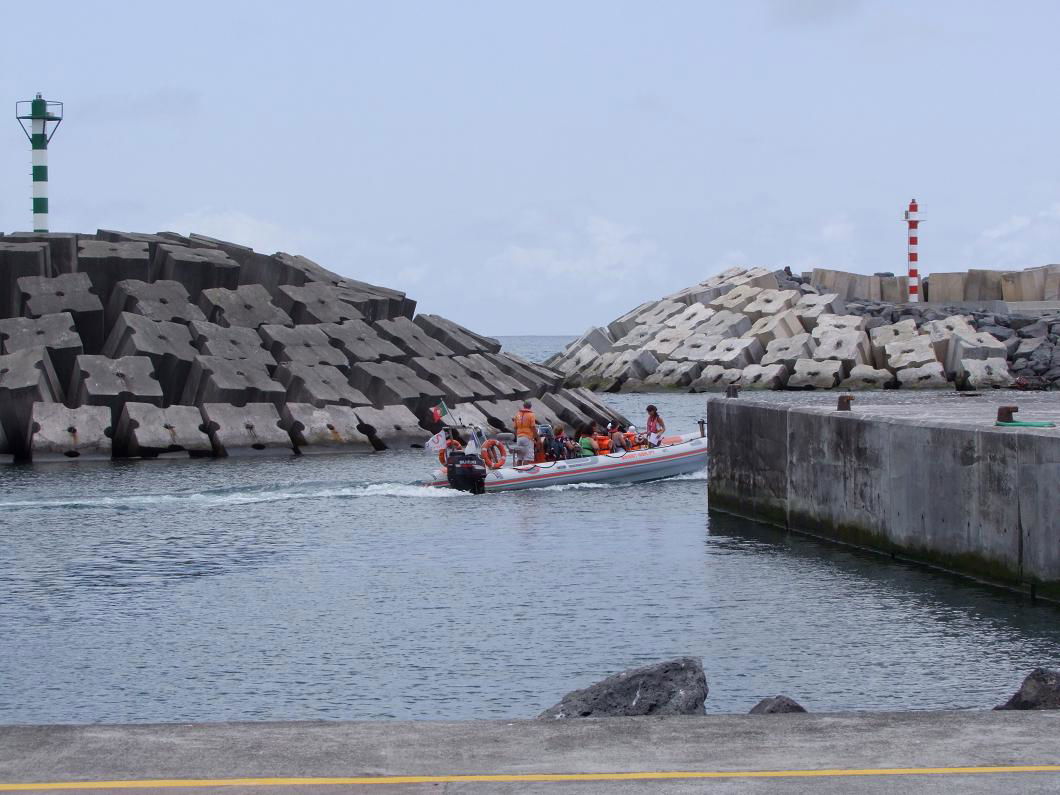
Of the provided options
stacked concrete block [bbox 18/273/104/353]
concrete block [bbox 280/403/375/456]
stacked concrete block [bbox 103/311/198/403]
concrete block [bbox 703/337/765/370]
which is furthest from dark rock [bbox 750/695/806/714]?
concrete block [bbox 703/337/765/370]

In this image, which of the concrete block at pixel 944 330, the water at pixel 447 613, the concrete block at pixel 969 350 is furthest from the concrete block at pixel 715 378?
the water at pixel 447 613

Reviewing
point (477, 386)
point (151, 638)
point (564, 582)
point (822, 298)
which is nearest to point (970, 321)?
point (822, 298)

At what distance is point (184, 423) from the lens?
36375 mm

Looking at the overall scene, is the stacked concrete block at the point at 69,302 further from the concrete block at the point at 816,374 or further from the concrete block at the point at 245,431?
the concrete block at the point at 816,374

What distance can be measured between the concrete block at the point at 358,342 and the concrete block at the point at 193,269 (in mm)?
3304

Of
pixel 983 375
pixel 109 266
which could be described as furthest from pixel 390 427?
pixel 983 375

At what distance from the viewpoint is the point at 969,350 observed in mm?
66938

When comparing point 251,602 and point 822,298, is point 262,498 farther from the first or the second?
point 822,298

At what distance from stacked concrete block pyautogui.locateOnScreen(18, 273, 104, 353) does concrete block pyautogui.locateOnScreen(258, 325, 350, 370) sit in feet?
15.1

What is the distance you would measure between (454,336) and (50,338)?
1362 centimetres

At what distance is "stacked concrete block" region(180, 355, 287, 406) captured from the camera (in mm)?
37031

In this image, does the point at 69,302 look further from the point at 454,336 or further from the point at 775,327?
the point at 775,327

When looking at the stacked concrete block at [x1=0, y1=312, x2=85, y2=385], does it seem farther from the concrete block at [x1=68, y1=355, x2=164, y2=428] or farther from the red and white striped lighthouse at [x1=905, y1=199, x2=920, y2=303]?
the red and white striped lighthouse at [x1=905, y1=199, x2=920, y2=303]

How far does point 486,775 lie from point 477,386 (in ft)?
119
